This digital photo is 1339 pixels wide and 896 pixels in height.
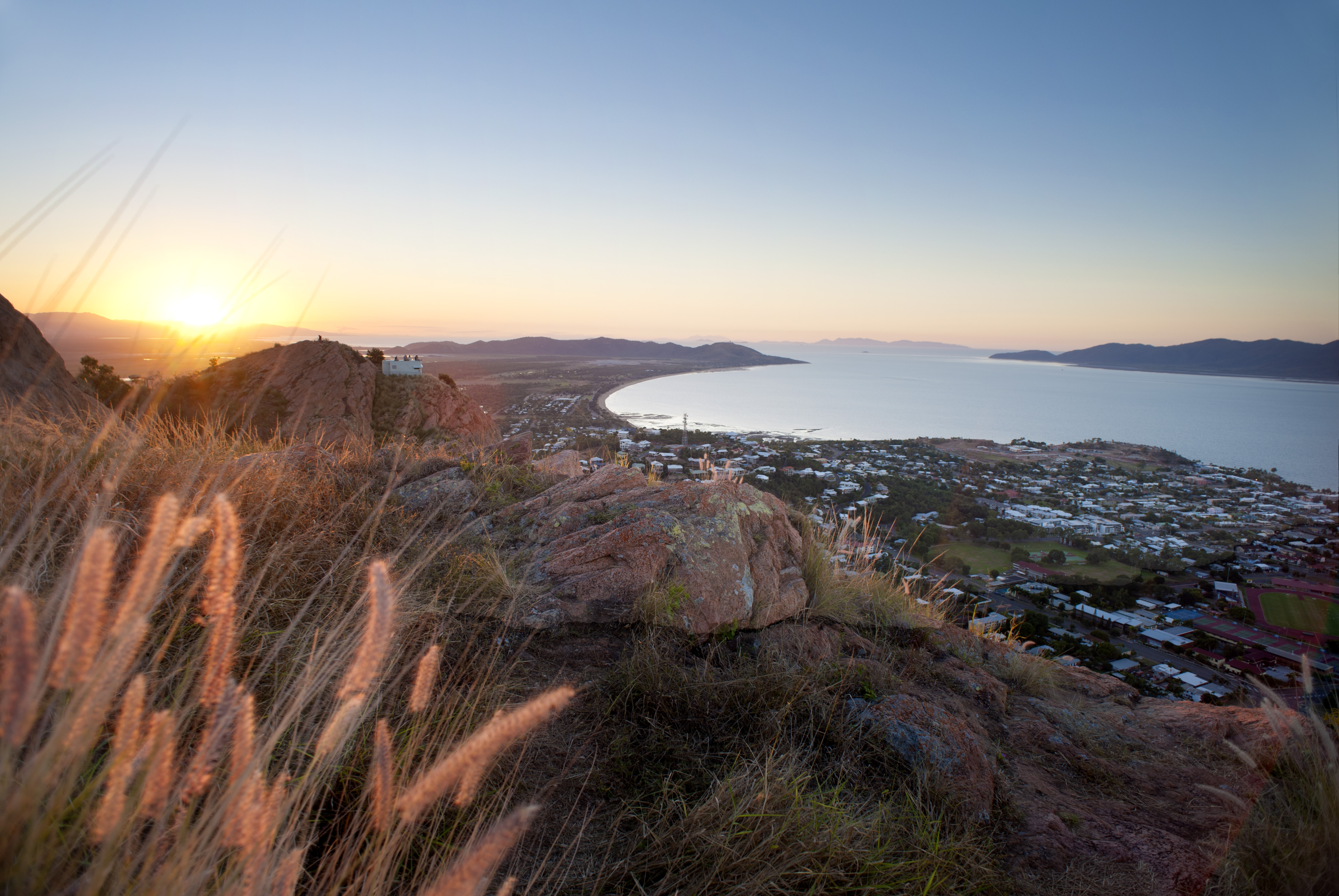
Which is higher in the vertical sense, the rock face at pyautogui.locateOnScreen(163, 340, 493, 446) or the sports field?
the rock face at pyautogui.locateOnScreen(163, 340, 493, 446)

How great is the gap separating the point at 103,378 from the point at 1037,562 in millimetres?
26387

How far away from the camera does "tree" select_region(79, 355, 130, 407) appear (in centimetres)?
1391

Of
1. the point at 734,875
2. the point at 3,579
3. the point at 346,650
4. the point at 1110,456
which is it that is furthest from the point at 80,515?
the point at 1110,456

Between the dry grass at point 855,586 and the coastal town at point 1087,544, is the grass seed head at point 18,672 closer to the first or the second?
the dry grass at point 855,586

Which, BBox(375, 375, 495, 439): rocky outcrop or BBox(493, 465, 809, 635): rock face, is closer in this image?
BBox(493, 465, 809, 635): rock face

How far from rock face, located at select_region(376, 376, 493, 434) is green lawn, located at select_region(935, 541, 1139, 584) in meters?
15.7

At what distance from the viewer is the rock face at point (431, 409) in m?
19.8

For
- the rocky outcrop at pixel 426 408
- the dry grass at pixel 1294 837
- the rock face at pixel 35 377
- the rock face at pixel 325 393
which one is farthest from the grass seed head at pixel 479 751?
the rocky outcrop at pixel 426 408

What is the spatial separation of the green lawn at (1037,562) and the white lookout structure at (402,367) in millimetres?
20360

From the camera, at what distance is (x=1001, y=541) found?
58.1 feet

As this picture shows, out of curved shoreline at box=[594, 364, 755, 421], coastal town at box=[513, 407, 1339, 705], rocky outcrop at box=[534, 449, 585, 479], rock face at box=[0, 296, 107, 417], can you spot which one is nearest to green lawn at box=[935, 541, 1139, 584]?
coastal town at box=[513, 407, 1339, 705]

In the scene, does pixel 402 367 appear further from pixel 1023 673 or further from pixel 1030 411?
pixel 1030 411

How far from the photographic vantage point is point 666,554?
4.01m

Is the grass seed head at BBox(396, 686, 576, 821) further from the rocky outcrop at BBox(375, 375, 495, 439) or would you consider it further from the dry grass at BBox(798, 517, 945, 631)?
the rocky outcrop at BBox(375, 375, 495, 439)
